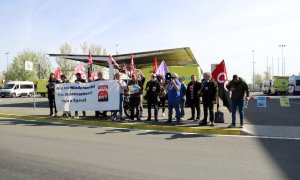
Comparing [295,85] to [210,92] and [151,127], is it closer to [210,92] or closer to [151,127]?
[210,92]

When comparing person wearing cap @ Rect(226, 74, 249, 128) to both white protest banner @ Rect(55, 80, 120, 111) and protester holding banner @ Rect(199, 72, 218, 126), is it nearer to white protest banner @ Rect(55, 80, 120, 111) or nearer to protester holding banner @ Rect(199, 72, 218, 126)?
protester holding banner @ Rect(199, 72, 218, 126)

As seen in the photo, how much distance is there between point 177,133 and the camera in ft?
34.6

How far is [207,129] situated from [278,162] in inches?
154

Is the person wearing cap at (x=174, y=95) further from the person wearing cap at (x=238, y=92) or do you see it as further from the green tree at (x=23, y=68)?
the green tree at (x=23, y=68)

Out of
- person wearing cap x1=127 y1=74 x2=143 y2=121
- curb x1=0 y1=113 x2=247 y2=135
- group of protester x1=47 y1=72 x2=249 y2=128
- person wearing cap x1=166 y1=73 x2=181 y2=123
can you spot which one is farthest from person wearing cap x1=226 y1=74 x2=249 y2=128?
person wearing cap x1=127 y1=74 x2=143 y2=121

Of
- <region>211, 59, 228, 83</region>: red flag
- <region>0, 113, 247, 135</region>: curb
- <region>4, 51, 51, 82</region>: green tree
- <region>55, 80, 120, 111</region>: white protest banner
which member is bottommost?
<region>0, 113, 247, 135</region>: curb

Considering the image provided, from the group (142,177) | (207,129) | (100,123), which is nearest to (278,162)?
(142,177)

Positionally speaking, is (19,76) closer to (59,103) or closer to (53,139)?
(59,103)

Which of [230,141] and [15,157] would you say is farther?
[230,141]

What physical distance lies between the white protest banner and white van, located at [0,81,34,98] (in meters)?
34.3

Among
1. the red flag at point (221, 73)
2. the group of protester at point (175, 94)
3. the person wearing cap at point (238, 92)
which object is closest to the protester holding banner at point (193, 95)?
the group of protester at point (175, 94)

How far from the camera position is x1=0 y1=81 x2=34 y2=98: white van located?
150 feet

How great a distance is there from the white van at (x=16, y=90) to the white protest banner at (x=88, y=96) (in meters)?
34.3

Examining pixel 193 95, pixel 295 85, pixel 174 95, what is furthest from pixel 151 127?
pixel 295 85
